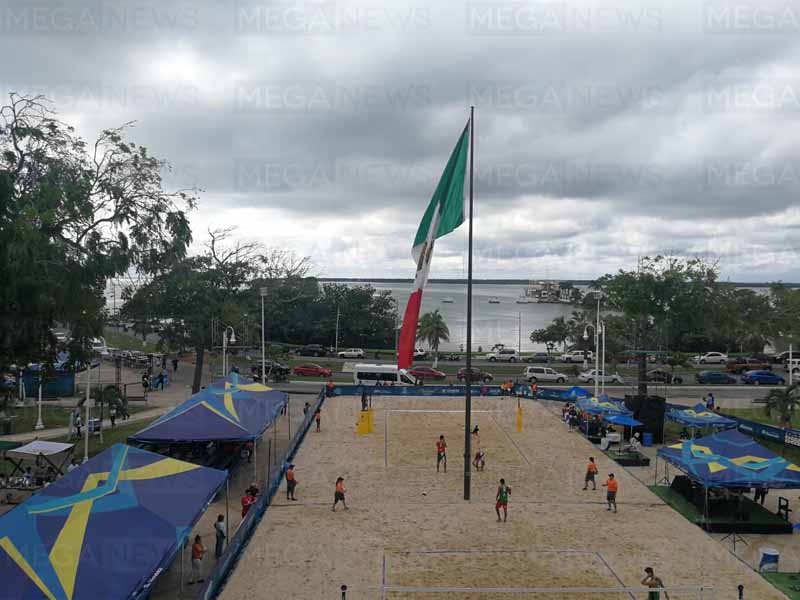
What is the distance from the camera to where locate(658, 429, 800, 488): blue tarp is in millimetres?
16797

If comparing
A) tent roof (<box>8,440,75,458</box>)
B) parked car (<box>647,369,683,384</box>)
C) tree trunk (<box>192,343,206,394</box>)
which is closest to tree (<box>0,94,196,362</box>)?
tent roof (<box>8,440,75,458</box>)

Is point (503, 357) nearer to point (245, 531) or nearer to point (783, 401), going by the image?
point (783, 401)

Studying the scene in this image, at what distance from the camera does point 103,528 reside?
1162cm

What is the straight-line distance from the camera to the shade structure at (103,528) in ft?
33.1

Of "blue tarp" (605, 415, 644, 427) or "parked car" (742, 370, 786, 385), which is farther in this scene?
"parked car" (742, 370, 786, 385)

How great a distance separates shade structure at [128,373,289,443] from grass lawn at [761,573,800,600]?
1486 centimetres

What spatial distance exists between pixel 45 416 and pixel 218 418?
16006 millimetres

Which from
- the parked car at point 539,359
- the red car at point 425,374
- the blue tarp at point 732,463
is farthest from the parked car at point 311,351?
the blue tarp at point 732,463

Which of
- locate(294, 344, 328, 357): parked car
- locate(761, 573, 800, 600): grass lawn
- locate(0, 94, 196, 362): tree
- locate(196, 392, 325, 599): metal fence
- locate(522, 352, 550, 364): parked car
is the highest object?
locate(0, 94, 196, 362): tree

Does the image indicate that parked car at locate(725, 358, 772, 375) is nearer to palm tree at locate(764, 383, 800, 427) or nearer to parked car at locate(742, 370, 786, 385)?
parked car at locate(742, 370, 786, 385)

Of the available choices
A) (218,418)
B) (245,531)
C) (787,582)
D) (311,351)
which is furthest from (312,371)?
(787,582)

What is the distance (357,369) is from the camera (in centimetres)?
4200

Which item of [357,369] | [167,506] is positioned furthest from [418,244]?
[357,369]

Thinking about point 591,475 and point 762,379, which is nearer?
point 591,475
